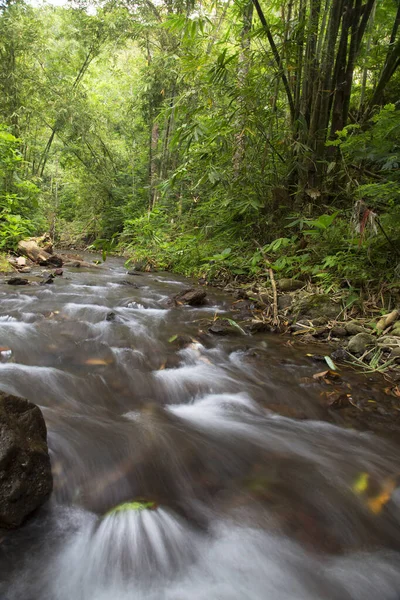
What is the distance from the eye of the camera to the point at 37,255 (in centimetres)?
813

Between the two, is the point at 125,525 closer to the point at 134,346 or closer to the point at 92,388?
the point at 92,388

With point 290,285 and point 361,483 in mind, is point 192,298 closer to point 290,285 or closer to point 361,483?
point 290,285

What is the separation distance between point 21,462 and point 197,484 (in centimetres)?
78

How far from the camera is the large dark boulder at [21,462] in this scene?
1271 millimetres

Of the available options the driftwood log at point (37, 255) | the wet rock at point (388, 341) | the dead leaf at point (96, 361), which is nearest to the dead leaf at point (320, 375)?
the wet rock at point (388, 341)

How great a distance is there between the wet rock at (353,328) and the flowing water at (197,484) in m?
0.77

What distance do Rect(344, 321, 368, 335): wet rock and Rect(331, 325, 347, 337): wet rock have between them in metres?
0.04

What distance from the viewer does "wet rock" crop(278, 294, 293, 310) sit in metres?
4.37

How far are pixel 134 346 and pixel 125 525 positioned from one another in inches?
79.6

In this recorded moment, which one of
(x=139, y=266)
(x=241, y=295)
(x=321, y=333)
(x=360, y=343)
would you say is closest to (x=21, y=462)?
(x=360, y=343)

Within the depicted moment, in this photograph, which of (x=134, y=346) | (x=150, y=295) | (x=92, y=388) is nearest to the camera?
(x=92, y=388)

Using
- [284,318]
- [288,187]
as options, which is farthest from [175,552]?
[288,187]

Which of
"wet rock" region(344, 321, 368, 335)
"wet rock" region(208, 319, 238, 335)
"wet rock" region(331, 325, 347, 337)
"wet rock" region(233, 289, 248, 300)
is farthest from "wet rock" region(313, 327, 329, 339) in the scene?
"wet rock" region(233, 289, 248, 300)

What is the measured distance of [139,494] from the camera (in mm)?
1534
